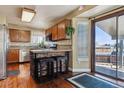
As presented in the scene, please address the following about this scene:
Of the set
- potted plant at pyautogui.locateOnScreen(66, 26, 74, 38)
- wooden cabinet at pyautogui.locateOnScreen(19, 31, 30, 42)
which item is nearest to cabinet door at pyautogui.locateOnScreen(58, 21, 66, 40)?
potted plant at pyautogui.locateOnScreen(66, 26, 74, 38)

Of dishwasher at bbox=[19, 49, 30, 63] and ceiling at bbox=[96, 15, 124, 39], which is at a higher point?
ceiling at bbox=[96, 15, 124, 39]

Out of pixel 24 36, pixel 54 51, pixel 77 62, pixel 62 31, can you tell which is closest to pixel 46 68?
pixel 54 51

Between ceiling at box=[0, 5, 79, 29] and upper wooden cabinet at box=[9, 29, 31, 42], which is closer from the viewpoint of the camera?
ceiling at box=[0, 5, 79, 29]

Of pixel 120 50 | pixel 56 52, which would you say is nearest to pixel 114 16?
pixel 120 50

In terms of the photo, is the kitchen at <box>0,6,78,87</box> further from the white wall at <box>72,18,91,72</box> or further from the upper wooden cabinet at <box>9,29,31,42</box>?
the white wall at <box>72,18,91,72</box>

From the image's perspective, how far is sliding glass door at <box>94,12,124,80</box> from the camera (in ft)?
11.6

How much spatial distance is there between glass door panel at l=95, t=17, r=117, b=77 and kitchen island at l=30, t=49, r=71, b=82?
1382 mm

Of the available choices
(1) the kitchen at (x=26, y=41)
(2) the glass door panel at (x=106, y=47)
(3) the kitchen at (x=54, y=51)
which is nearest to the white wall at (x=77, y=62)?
(3) the kitchen at (x=54, y=51)

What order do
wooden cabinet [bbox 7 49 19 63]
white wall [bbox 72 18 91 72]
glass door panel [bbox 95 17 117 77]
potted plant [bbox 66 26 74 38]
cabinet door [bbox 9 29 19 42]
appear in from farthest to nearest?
1. cabinet door [bbox 9 29 19 42]
2. wooden cabinet [bbox 7 49 19 63]
3. white wall [bbox 72 18 91 72]
4. potted plant [bbox 66 26 74 38]
5. glass door panel [bbox 95 17 117 77]

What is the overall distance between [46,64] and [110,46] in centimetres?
223

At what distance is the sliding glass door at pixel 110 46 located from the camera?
353 cm

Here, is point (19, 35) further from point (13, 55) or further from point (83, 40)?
point (83, 40)

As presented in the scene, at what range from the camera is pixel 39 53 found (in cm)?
338
